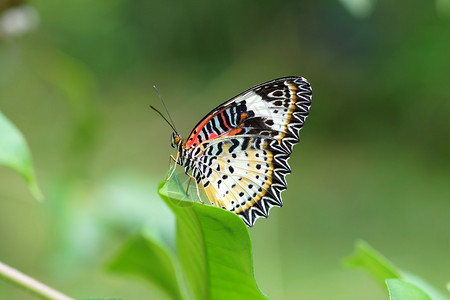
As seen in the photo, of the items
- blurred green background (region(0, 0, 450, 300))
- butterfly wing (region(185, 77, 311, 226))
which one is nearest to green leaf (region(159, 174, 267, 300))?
butterfly wing (region(185, 77, 311, 226))

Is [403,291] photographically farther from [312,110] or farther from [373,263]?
[312,110]

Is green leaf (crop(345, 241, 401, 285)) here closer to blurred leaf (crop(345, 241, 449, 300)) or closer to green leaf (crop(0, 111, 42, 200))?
blurred leaf (crop(345, 241, 449, 300))

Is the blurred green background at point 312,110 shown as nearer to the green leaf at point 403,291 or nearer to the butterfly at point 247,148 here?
the butterfly at point 247,148

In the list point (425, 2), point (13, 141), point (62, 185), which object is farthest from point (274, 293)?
point (425, 2)

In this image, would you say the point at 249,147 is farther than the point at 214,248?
Yes

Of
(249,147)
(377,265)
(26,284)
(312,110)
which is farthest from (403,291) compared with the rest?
(312,110)
